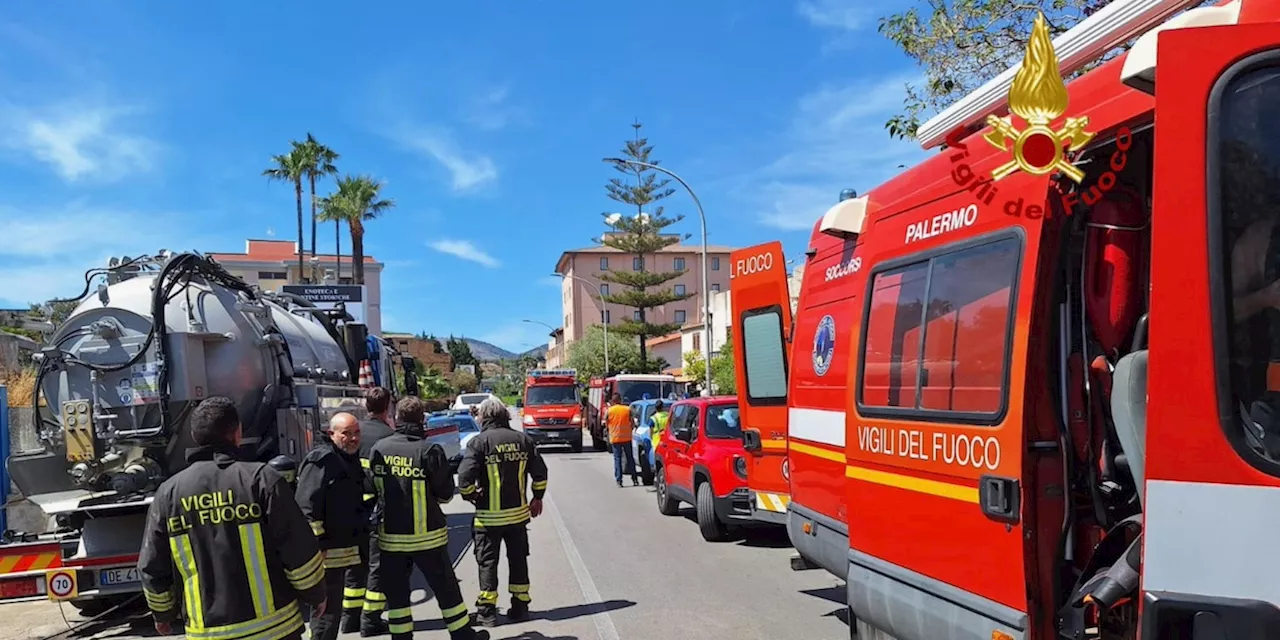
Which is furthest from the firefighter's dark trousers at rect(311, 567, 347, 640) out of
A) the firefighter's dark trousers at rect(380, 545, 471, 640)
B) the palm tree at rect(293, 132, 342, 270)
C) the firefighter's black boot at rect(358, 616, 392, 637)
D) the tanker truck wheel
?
the palm tree at rect(293, 132, 342, 270)

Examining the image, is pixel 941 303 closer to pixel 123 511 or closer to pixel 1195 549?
pixel 1195 549

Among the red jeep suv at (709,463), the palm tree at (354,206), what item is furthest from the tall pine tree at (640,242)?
the red jeep suv at (709,463)

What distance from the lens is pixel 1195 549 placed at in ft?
8.22

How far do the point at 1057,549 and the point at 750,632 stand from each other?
11.9ft

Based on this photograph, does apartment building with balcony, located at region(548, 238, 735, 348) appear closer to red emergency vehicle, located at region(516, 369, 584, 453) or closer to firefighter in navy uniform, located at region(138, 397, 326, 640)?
red emergency vehicle, located at region(516, 369, 584, 453)

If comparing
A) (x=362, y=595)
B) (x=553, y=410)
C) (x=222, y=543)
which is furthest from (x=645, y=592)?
(x=553, y=410)

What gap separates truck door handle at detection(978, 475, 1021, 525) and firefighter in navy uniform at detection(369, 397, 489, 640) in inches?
148

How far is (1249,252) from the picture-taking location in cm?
252

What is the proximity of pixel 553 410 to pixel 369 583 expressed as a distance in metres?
20.7

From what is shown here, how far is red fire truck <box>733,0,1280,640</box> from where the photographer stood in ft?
8.23

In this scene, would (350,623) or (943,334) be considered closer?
(943,334)

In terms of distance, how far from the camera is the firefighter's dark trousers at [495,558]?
7.17 metres

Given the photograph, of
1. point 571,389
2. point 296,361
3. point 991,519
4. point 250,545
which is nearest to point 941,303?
point 991,519

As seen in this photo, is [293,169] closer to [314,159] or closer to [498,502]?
[314,159]
